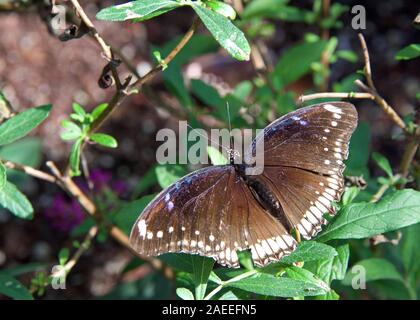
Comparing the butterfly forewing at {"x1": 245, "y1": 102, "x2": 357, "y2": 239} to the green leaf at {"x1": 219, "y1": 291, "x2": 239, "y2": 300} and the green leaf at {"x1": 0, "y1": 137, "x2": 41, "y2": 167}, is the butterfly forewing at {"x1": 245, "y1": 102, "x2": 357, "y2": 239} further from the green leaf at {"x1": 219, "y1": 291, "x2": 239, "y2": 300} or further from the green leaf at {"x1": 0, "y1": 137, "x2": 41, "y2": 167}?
the green leaf at {"x1": 0, "y1": 137, "x2": 41, "y2": 167}

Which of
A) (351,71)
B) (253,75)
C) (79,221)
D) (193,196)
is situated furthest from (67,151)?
(193,196)

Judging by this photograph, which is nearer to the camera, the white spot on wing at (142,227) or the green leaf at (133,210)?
the white spot on wing at (142,227)

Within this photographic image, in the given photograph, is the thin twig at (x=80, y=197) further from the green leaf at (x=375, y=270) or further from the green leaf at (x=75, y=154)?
the green leaf at (x=375, y=270)

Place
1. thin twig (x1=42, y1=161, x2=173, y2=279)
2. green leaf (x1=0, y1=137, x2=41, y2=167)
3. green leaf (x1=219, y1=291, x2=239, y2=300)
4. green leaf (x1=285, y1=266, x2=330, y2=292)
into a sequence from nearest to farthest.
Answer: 1. green leaf (x1=285, y1=266, x2=330, y2=292)
2. green leaf (x1=219, y1=291, x2=239, y2=300)
3. thin twig (x1=42, y1=161, x2=173, y2=279)
4. green leaf (x1=0, y1=137, x2=41, y2=167)

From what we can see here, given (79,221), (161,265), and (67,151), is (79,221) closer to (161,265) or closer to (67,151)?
(161,265)

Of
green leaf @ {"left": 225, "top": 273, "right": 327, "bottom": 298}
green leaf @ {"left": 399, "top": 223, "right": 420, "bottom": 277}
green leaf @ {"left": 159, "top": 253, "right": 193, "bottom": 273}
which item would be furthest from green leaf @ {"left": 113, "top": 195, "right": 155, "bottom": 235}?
green leaf @ {"left": 399, "top": 223, "right": 420, "bottom": 277}

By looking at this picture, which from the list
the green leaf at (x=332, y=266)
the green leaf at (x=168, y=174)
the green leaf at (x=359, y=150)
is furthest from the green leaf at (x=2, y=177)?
the green leaf at (x=359, y=150)
